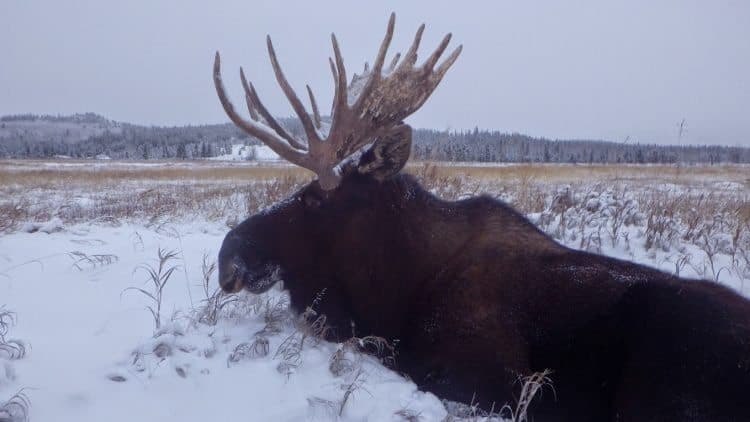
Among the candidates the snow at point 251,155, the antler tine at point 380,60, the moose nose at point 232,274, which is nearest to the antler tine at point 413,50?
the antler tine at point 380,60

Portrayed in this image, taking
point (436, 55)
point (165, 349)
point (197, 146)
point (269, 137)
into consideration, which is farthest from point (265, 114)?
point (197, 146)

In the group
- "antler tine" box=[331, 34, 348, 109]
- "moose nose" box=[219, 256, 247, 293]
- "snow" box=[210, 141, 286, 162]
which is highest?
"antler tine" box=[331, 34, 348, 109]

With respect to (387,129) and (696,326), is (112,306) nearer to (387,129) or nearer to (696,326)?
(387,129)

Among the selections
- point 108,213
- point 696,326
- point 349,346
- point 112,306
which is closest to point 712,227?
point 696,326

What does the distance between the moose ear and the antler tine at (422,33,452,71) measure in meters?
0.56

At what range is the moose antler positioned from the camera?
3.67m

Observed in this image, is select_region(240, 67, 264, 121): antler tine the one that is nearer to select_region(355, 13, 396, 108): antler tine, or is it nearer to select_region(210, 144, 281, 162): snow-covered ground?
select_region(355, 13, 396, 108): antler tine

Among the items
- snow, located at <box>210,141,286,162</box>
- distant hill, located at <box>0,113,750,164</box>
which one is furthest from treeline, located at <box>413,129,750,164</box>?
snow, located at <box>210,141,286,162</box>

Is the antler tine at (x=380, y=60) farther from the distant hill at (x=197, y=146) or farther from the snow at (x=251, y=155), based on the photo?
the snow at (x=251, y=155)

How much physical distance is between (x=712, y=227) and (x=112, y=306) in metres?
7.42

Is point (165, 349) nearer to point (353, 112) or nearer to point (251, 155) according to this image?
point (353, 112)

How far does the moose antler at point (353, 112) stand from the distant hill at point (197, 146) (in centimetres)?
4294

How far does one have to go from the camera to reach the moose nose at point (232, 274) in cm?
354

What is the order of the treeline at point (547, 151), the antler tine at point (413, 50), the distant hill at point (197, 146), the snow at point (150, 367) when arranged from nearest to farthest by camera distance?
the snow at point (150, 367) → the antler tine at point (413, 50) → the treeline at point (547, 151) → the distant hill at point (197, 146)
